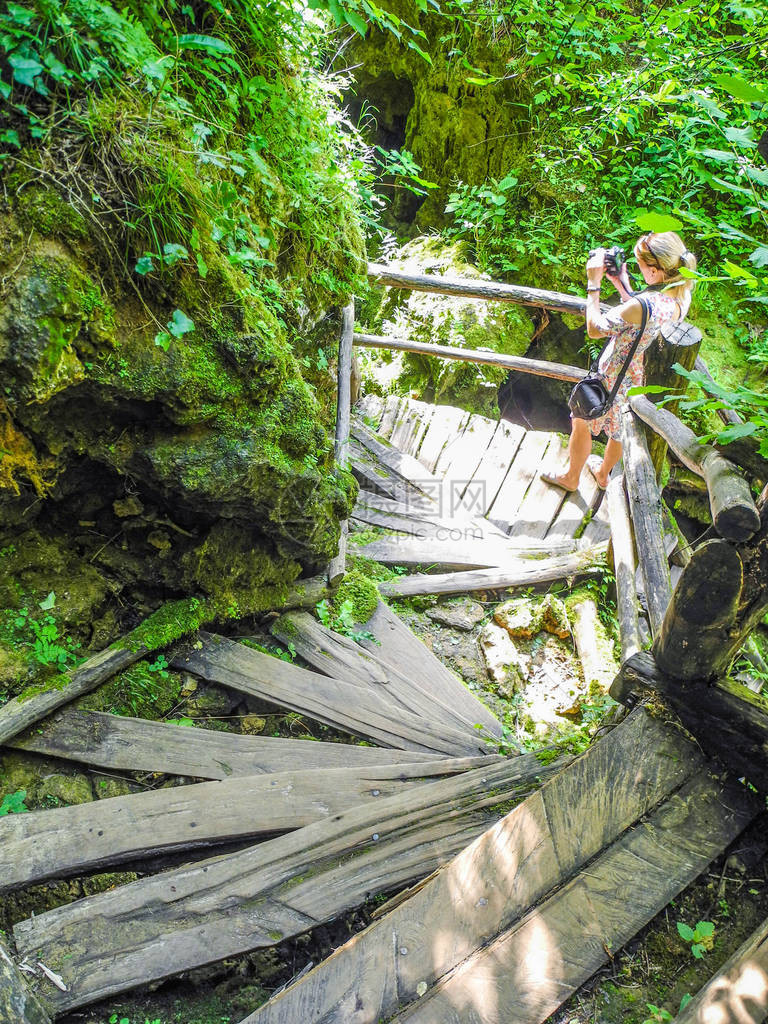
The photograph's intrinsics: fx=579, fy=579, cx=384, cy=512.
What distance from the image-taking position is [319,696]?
2721 millimetres

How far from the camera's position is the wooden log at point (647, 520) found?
110 inches

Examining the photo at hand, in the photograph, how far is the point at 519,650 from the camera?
11.8ft

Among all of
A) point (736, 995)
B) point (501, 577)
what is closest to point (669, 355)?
point (501, 577)

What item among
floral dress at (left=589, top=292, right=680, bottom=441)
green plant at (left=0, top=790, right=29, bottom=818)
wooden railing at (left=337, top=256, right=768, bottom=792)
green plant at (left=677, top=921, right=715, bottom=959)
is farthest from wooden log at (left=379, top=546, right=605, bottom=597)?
green plant at (left=677, top=921, right=715, bottom=959)

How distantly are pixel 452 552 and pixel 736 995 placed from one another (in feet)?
9.57

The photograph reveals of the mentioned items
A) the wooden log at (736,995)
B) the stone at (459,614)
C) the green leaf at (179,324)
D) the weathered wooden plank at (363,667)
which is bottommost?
the stone at (459,614)

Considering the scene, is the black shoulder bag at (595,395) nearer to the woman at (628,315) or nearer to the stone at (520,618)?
the woman at (628,315)

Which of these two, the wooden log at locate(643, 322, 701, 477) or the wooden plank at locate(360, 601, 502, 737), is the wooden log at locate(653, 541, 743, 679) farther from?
the wooden log at locate(643, 322, 701, 477)

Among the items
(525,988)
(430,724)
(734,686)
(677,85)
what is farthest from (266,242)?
(677,85)

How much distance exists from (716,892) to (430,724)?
1.31 metres

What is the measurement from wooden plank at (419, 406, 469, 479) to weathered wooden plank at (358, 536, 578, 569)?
1.30 m

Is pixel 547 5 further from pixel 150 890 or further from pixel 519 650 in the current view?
pixel 150 890

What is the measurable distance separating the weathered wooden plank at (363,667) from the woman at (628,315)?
7.28 feet

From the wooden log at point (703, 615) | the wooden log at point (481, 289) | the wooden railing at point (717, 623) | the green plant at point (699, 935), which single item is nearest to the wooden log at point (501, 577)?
the wooden railing at point (717, 623)
